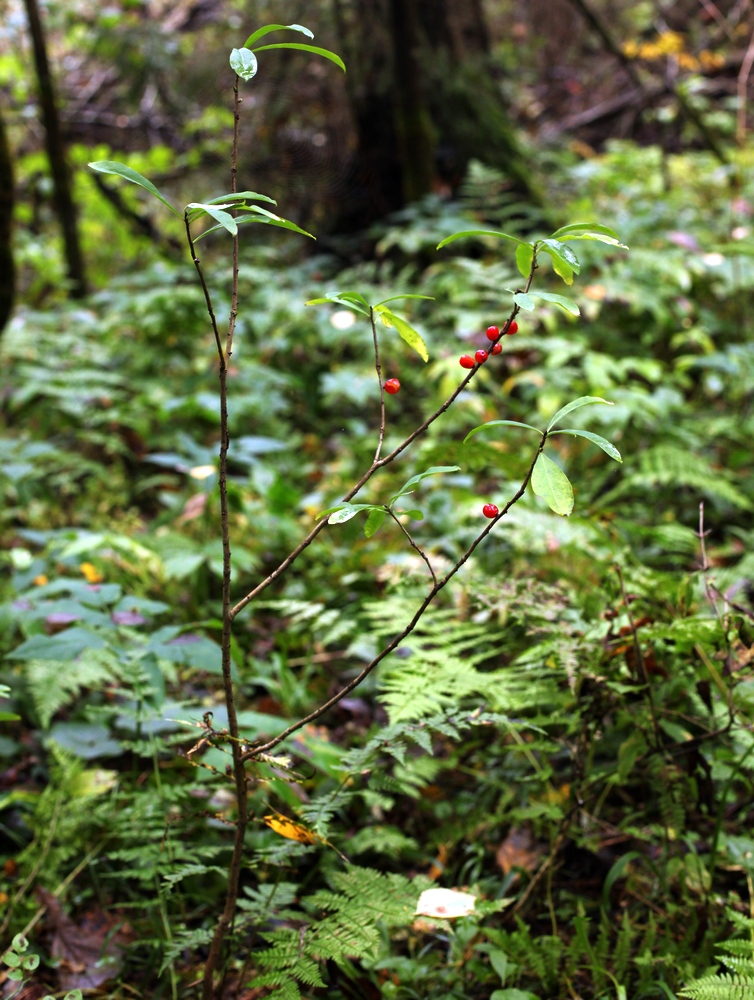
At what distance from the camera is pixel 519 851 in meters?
1.54

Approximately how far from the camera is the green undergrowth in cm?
128

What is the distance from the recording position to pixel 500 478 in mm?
3080

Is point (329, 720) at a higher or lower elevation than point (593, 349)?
lower

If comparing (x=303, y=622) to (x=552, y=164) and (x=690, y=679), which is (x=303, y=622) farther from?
(x=552, y=164)

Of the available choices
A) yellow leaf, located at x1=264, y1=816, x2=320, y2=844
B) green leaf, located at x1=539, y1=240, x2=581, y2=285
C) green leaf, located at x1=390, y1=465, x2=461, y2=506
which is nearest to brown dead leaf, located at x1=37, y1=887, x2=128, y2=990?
yellow leaf, located at x1=264, y1=816, x2=320, y2=844

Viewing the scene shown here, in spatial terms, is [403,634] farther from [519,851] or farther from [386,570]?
[386,570]

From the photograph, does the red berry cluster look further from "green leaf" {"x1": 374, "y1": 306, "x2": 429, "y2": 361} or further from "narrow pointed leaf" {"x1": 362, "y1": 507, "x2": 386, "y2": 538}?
"narrow pointed leaf" {"x1": 362, "y1": 507, "x2": 386, "y2": 538}

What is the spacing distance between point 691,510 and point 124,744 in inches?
85.5

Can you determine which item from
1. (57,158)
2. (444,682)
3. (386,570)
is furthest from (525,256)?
(57,158)

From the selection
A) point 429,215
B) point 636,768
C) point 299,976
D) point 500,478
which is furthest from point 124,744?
point 429,215

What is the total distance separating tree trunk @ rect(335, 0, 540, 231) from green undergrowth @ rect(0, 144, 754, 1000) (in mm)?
1939

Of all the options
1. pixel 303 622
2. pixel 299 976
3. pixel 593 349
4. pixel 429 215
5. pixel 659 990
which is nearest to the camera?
pixel 299 976

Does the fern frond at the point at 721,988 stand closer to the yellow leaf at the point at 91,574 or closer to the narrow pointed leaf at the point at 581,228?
the narrow pointed leaf at the point at 581,228

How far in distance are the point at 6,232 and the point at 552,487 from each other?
2.98 meters
